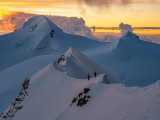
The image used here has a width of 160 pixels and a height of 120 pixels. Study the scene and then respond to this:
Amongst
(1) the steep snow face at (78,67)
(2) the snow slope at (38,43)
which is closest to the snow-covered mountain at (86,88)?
(1) the steep snow face at (78,67)

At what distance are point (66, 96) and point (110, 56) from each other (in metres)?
43.6

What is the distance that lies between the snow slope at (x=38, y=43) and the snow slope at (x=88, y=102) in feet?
176

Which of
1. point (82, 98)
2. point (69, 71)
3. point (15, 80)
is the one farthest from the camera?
point (15, 80)

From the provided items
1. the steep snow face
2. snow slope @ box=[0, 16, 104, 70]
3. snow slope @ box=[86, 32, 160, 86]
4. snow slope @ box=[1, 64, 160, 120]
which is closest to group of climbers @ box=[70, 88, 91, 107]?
snow slope @ box=[1, 64, 160, 120]

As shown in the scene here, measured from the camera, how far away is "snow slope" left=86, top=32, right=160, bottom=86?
49.1m

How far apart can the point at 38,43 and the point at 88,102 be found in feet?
222

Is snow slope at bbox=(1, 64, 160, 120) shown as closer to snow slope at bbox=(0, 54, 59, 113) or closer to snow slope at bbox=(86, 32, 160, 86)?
snow slope at bbox=(0, 54, 59, 113)

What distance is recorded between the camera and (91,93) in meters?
13.8

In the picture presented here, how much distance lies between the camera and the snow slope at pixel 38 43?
75.8 m

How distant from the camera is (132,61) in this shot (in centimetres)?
5794

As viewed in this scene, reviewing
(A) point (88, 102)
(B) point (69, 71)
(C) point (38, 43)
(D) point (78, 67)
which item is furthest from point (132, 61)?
(A) point (88, 102)

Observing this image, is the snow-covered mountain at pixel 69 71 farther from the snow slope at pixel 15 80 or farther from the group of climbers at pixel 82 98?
the group of climbers at pixel 82 98

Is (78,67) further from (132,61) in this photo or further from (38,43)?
(38,43)

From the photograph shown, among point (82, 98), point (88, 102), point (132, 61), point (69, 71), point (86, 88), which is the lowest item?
point (88, 102)
